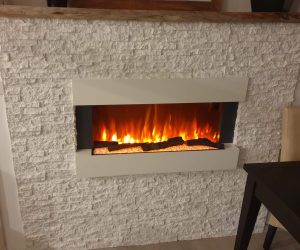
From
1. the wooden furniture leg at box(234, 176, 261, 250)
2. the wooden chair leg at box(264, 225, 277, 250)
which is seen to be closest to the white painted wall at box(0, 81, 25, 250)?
the wooden furniture leg at box(234, 176, 261, 250)

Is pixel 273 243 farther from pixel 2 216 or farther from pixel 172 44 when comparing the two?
pixel 2 216

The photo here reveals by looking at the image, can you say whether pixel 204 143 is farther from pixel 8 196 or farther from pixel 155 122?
pixel 8 196

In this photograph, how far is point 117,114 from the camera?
5.98 ft

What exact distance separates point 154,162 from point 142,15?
737 millimetres

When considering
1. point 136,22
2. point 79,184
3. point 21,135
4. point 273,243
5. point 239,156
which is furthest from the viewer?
point 273,243

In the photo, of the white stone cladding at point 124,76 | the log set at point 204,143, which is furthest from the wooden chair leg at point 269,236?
the log set at point 204,143

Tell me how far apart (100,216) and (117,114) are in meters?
0.57

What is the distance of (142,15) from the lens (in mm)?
1521

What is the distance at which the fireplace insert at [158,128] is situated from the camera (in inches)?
71.4

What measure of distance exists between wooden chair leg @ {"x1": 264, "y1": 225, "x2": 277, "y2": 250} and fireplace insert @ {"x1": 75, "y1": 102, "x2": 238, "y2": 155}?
55 centimetres

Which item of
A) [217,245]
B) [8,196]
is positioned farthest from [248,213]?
[8,196]

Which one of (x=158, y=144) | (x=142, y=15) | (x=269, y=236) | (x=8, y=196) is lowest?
(x=269, y=236)

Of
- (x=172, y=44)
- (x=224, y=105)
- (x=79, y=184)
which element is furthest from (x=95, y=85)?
(x=224, y=105)

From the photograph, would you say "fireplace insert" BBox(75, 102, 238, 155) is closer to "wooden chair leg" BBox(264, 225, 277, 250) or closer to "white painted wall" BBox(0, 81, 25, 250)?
"white painted wall" BBox(0, 81, 25, 250)
